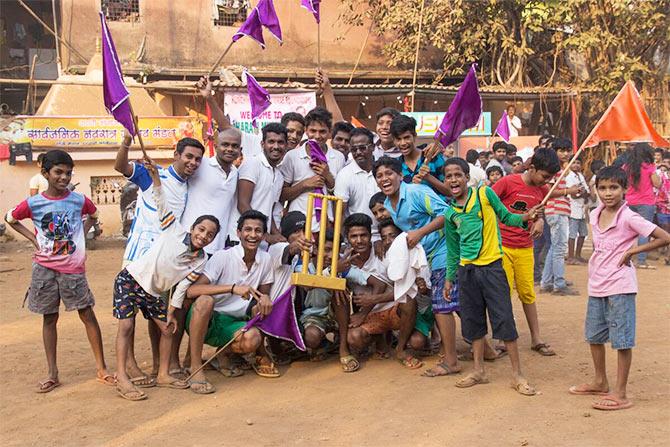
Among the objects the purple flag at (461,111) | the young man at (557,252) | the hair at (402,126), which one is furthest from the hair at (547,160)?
the young man at (557,252)

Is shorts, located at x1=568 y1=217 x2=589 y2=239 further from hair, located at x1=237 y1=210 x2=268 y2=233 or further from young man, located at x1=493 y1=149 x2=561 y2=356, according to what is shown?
hair, located at x1=237 y1=210 x2=268 y2=233

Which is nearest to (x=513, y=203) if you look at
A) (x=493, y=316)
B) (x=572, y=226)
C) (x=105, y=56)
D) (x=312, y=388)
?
(x=493, y=316)

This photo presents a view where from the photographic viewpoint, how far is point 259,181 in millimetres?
6098

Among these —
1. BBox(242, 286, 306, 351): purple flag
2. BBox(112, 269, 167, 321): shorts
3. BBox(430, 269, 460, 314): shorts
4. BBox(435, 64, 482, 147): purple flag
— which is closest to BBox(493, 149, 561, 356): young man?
BBox(435, 64, 482, 147): purple flag

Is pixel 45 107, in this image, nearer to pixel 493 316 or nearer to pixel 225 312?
pixel 225 312

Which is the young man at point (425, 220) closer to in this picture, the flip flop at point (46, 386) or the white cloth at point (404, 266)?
the white cloth at point (404, 266)

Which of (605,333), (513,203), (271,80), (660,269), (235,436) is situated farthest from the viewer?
(271,80)

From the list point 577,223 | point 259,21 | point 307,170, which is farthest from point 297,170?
point 577,223

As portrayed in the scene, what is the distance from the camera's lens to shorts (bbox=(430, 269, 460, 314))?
5.66 m

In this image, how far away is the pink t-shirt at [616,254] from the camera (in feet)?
16.0

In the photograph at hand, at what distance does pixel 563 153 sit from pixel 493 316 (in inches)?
146

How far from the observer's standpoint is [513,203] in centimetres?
634

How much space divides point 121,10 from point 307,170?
39.5 feet

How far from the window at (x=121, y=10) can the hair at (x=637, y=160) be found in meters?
10.9
